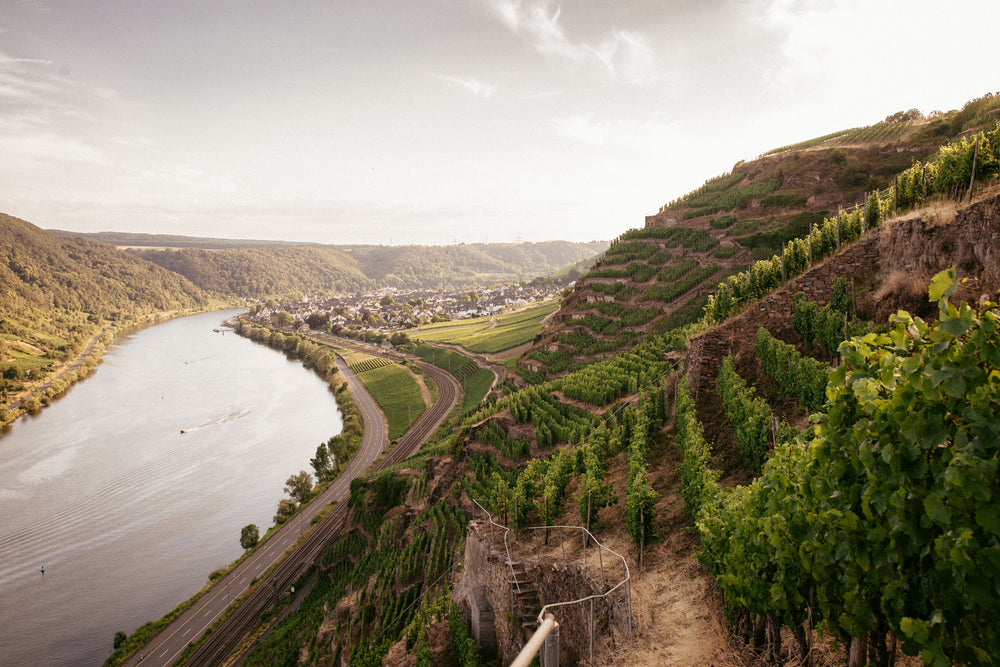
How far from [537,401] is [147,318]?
21105cm

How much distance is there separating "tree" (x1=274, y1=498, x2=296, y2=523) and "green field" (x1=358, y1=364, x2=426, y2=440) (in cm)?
1583

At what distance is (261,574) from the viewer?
39469 millimetres

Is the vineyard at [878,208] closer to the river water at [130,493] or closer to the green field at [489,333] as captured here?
the river water at [130,493]

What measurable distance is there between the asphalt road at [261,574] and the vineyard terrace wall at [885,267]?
3905 centimetres

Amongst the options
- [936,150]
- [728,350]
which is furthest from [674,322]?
[936,150]

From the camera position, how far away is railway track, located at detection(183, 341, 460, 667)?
3288 centimetres

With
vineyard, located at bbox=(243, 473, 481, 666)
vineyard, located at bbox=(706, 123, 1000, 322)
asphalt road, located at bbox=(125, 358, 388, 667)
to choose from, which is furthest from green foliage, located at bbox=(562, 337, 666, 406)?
asphalt road, located at bbox=(125, 358, 388, 667)

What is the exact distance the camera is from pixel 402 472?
4012 centimetres

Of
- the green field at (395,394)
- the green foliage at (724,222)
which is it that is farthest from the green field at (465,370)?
the green foliage at (724,222)

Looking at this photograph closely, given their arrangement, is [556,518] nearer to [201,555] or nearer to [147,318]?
[201,555]

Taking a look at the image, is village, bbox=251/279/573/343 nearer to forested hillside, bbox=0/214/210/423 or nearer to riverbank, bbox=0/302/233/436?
forested hillside, bbox=0/214/210/423

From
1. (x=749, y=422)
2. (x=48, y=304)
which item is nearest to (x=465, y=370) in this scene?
(x=749, y=422)

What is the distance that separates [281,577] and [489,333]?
232 ft

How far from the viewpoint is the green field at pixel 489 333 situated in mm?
86375
